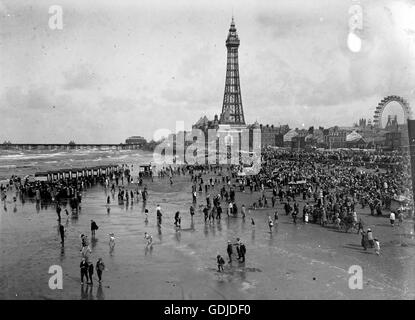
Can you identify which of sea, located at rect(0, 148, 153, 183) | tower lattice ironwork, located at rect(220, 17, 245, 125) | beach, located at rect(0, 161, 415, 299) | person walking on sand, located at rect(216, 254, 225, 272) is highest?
tower lattice ironwork, located at rect(220, 17, 245, 125)

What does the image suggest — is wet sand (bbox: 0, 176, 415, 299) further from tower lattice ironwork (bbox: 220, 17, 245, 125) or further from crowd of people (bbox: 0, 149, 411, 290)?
tower lattice ironwork (bbox: 220, 17, 245, 125)

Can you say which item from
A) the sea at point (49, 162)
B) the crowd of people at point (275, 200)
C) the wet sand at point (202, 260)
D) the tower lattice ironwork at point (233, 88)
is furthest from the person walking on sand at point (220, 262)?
the tower lattice ironwork at point (233, 88)

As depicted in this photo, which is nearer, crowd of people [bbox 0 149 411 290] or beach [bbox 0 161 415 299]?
beach [bbox 0 161 415 299]

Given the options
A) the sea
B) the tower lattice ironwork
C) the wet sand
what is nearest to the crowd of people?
the wet sand

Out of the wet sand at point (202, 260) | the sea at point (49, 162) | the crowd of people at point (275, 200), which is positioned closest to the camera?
the wet sand at point (202, 260)

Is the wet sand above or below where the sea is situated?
below

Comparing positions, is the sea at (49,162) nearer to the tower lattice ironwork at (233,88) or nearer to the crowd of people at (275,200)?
the crowd of people at (275,200)

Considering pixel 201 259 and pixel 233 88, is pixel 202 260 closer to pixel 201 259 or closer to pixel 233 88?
pixel 201 259
